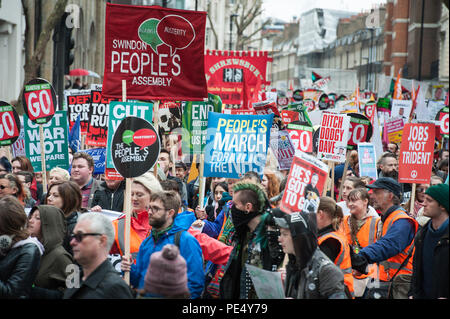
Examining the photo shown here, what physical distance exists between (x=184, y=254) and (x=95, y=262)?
3.40ft

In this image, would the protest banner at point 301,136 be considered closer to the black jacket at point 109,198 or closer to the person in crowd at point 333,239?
the black jacket at point 109,198

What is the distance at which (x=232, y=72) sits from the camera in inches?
703

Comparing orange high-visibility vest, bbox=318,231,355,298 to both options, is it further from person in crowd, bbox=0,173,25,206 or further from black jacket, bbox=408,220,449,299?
person in crowd, bbox=0,173,25,206

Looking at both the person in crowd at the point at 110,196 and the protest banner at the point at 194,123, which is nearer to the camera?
the person in crowd at the point at 110,196

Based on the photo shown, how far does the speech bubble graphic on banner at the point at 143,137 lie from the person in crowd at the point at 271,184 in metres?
2.47

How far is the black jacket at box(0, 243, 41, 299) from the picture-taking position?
16.4ft

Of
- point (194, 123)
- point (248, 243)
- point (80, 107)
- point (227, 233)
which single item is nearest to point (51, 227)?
point (248, 243)

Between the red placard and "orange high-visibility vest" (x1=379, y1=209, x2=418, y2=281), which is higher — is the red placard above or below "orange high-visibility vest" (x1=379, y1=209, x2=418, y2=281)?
above

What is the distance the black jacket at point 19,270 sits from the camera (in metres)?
4.99

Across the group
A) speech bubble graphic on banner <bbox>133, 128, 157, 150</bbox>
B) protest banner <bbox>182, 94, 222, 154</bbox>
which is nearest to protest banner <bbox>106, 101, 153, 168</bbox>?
speech bubble graphic on banner <bbox>133, 128, 157, 150</bbox>

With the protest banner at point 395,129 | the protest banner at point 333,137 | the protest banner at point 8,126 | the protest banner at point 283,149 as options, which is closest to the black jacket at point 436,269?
the protest banner at point 333,137

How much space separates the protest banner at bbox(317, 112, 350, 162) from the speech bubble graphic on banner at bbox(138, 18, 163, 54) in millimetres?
2812

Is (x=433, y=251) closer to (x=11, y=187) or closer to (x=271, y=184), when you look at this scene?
(x=271, y=184)

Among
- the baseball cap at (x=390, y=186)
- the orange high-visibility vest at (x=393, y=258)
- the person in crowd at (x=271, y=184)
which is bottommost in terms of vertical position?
the orange high-visibility vest at (x=393, y=258)
